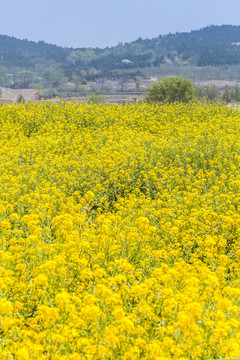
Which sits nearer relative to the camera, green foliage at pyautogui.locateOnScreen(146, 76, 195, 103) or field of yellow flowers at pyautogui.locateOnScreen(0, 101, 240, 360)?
field of yellow flowers at pyautogui.locateOnScreen(0, 101, 240, 360)

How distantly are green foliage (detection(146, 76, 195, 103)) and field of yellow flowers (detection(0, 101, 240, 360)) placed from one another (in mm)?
14023

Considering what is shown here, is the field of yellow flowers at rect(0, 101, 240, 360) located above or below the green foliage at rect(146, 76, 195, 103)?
below

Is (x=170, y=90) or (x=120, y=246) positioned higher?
(x=170, y=90)

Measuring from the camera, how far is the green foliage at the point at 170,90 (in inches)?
1080

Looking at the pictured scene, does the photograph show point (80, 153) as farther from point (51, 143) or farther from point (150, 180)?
point (150, 180)

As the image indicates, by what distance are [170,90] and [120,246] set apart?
24.4 m

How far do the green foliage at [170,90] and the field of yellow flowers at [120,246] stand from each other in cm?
1402

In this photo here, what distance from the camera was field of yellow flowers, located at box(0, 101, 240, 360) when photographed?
3.03m

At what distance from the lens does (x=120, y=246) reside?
4910 mm

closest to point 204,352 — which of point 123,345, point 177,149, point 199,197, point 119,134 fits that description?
point 123,345

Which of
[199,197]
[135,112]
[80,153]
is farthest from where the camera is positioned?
[135,112]

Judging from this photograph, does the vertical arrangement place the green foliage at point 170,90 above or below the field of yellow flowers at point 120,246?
above

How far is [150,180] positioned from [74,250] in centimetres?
434

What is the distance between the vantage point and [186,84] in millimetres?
28000
